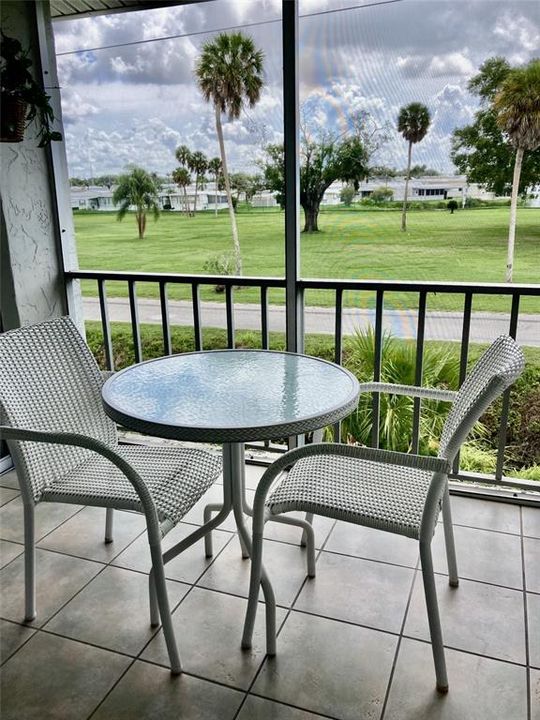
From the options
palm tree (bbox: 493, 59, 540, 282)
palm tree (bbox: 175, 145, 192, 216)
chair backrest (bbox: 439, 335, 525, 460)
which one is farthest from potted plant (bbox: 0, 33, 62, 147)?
palm tree (bbox: 493, 59, 540, 282)

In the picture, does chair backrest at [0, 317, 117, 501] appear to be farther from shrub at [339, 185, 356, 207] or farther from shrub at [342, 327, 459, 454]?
shrub at [342, 327, 459, 454]

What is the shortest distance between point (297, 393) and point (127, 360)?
3.92 metres

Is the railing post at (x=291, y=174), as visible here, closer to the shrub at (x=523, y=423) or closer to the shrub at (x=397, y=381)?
the shrub at (x=397, y=381)

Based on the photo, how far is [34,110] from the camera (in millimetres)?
2502

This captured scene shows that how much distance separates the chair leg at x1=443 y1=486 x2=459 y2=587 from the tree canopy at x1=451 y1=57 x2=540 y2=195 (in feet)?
6.64

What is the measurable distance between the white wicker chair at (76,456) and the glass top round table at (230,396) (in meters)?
0.18

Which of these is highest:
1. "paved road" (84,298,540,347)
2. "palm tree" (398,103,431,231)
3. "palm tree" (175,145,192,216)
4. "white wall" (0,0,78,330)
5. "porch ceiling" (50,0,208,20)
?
"porch ceiling" (50,0,208,20)

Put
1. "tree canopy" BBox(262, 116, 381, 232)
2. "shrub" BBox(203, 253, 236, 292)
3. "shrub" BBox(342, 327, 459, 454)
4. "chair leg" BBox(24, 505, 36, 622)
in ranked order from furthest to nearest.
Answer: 1. "shrub" BBox(203, 253, 236, 292)
2. "shrub" BBox(342, 327, 459, 454)
3. "tree canopy" BBox(262, 116, 381, 232)
4. "chair leg" BBox(24, 505, 36, 622)

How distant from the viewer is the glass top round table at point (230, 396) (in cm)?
147

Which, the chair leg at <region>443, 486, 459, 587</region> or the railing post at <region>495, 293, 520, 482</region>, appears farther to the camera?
the railing post at <region>495, 293, 520, 482</region>

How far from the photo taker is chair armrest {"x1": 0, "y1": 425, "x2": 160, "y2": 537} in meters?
1.50

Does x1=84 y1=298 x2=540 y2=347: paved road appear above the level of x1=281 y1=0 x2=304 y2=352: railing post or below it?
below

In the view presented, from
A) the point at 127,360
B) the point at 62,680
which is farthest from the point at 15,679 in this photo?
the point at 127,360

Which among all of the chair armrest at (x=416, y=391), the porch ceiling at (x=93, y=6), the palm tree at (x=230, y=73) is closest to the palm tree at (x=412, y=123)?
the palm tree at (x=230, y=73)
